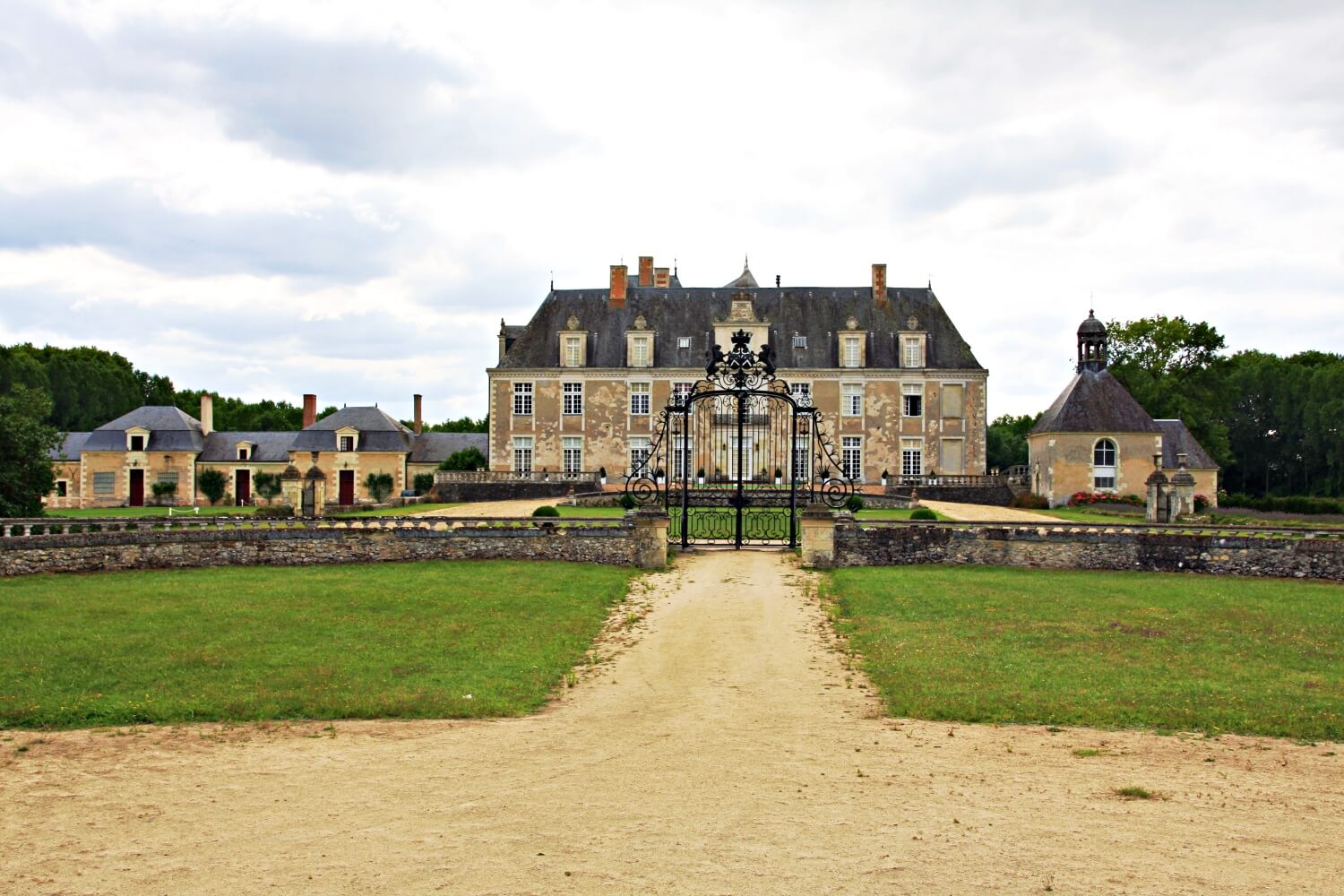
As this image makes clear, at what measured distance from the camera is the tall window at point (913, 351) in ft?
136

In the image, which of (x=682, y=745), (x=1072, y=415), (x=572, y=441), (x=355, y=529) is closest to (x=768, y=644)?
(x=682, y=745)

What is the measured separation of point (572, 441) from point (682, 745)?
35426 millimetres

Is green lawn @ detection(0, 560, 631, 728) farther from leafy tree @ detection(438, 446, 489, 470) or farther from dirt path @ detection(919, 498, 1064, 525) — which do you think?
leafy tree @ detection(438, 446, 489, 470)

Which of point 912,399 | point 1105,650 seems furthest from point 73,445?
point 1105,650

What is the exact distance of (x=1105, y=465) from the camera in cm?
3384

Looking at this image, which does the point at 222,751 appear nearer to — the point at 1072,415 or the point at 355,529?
the point at 355,529

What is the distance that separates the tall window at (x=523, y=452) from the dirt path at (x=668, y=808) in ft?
113

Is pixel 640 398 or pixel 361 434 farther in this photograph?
pixel 361 434

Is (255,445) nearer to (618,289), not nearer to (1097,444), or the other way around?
(618,289)

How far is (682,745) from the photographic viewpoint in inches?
272

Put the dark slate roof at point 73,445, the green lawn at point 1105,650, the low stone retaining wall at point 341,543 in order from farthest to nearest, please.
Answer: the dark slate roof at point 73,445, the low stone retaining wall at point 341,543, the green lawn at point 1105,650

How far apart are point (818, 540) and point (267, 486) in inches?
1320

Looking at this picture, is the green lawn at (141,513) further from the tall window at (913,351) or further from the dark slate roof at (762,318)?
the tall window at (913,351)

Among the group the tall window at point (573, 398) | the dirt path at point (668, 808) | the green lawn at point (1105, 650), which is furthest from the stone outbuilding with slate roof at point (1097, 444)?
the dirt path at point (668, 808)
